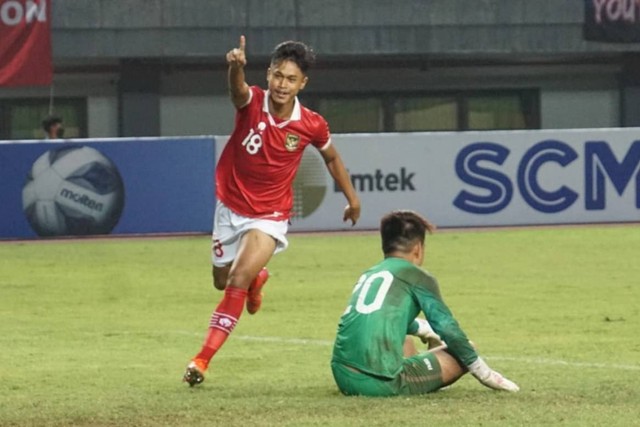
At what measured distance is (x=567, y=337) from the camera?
1255 centimetres

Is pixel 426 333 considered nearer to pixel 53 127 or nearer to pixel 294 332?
pixel 294 332

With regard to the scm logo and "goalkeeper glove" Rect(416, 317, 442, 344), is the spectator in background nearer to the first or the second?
the scm logo

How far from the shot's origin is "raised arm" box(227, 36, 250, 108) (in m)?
9.52

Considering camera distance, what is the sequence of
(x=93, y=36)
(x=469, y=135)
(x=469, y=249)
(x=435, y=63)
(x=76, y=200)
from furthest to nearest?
1. (x=435, y=63)
2. (x=93, y=36)
3. (x=469, y=135)
4. (x=76, y=200)
5. (x=469, y=249)

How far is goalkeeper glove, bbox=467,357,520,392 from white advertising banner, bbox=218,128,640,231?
50.4 feet

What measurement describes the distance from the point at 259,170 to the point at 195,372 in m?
1.40

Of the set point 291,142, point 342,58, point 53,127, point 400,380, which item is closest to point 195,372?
point 400,380

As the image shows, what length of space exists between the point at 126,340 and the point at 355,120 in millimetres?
21470

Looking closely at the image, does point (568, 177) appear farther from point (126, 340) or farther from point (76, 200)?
point (126, 340)

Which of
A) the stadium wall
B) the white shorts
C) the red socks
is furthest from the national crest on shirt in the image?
the stadium wall

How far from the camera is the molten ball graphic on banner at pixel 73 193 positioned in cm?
2331

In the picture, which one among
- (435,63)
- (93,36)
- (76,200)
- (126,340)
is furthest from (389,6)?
(126,340)

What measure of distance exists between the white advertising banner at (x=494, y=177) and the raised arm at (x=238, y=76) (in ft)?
47.4

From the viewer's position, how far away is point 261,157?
10.3 metres
